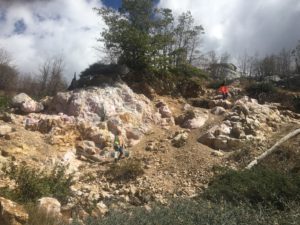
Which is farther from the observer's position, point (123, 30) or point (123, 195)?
point (123, 30)

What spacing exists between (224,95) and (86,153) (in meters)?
8.06

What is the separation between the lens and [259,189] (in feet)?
25.9

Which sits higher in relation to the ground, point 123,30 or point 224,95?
point 123,30

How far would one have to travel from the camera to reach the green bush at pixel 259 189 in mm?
7629

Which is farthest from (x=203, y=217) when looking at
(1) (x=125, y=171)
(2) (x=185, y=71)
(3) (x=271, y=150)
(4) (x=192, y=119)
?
(2) (x=185, y=71)

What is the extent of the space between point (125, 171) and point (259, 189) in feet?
15.3

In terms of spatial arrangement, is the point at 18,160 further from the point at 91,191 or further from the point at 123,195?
the point at 123,195

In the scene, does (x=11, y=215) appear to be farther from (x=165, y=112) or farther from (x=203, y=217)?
(x=165, y=112)

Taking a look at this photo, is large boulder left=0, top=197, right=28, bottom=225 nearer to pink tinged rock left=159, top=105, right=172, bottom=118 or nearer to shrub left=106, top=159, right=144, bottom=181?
shrub left=106, top=159, right=144, bottom=181

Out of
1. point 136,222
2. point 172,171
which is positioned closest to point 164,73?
point 172,171

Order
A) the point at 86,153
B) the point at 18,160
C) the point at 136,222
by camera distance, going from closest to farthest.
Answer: the point at 136,222 → the point at 18,160 → the point at 86,153

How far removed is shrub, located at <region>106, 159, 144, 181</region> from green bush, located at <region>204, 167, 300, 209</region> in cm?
288

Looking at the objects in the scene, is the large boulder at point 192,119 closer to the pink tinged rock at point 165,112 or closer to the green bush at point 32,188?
the pink tinged rock at point 165,112

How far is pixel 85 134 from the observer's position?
14172 mm
